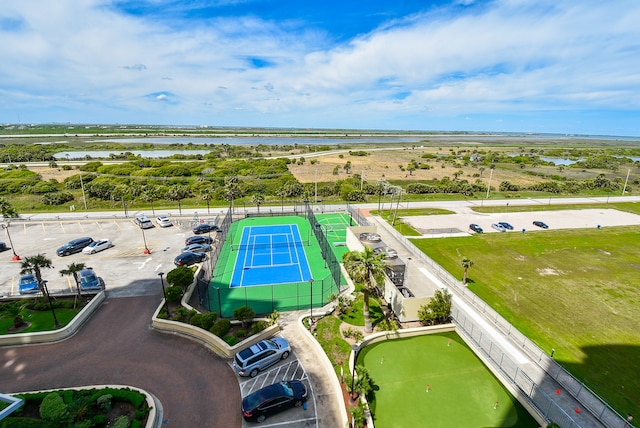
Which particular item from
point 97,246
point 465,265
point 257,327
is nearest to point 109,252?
point 97,246

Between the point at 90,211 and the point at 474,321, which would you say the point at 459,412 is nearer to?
the point at 474,321

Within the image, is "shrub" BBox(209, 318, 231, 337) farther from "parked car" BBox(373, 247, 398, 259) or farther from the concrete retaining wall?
"parked car" BBox(373, 247, 398, 259)

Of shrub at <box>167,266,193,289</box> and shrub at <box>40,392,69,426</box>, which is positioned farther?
shrub at <box>167,266,193,289</box>

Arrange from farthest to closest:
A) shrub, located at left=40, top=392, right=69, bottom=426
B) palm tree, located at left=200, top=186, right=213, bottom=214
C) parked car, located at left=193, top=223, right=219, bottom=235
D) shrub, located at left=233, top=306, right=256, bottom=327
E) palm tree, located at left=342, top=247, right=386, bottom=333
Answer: palm tree, located at left=200, top=186, right=213, bottom=214 → parked car, located at left=193, top=223, right=219, bottom=235 → shrub, located at left=233, top=306, right=256, bottom=327 → palm tree, located at left=342, top=247, right=386, bottom=333 → shrub, located at left=40, top=392, right=69, bottom=426

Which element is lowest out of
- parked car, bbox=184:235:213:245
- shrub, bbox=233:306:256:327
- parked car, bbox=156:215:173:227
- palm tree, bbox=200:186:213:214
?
shrub, bbox=233:306:256:327

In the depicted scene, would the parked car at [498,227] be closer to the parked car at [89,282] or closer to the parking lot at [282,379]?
the parking lot at [282,379]

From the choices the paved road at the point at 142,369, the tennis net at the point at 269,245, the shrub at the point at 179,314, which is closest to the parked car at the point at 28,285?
the paved road at the point at 142,369

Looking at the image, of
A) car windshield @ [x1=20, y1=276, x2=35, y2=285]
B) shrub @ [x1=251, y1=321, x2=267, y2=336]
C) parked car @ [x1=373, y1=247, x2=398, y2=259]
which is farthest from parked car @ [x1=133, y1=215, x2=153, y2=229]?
parked car @ [x1=373, y1=247, x2=398, y2=259]

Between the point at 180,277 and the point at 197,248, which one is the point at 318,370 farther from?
the point at 197,248
